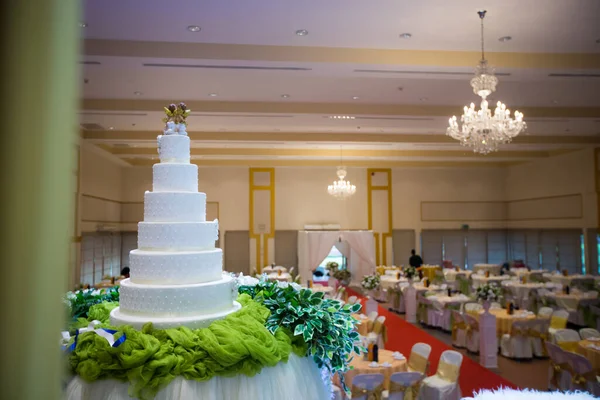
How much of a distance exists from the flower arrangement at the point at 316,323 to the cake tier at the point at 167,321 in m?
0.37

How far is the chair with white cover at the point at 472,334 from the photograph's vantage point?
8414 mm

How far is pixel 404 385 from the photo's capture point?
5.57 meters

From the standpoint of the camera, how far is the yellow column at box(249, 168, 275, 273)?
710 inches

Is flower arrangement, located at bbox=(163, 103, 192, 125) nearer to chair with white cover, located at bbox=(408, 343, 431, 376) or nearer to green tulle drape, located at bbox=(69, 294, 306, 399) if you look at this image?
green tulle drape, located at bbox=(69, 294, 306, 399)

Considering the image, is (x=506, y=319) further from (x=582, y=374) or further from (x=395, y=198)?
(x=395, y=198)

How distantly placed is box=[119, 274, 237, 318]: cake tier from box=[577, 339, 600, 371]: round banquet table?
491cm

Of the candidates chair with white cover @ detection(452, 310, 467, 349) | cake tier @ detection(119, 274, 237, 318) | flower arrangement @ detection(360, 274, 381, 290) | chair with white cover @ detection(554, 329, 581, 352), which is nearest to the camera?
cake tier @ detection(119, 274, 237, 318)

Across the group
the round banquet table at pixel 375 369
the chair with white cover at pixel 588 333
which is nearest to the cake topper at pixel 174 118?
the round banquet table at pixel 375 369

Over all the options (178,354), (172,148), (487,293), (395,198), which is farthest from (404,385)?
(395,198)

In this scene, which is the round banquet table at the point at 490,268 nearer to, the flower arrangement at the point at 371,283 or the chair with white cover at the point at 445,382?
the flower arrangement at the point at 371,283

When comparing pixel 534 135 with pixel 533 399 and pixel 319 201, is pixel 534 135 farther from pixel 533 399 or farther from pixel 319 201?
pixel 533 399

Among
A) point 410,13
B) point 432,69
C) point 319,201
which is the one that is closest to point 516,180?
point 319,201

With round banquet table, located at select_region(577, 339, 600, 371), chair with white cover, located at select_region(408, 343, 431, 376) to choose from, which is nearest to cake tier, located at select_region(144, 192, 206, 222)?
chair with white cover, located at select_region(408, 343, 431, 376)

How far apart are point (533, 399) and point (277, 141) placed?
11439 mm
